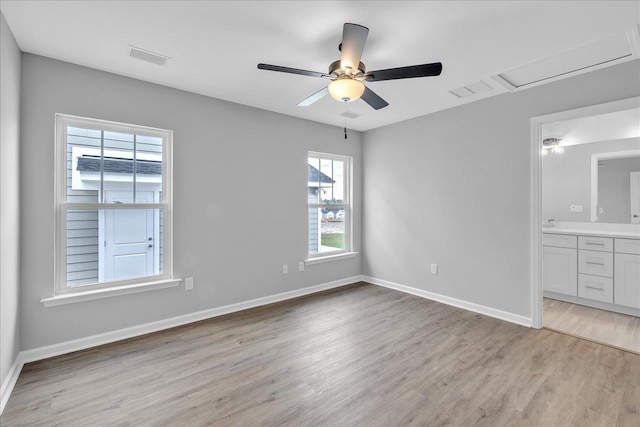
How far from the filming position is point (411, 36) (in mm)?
2236

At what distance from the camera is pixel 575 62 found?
2662mm

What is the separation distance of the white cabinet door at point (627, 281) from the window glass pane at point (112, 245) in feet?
17.4

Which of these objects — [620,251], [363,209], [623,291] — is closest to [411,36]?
[363,209]

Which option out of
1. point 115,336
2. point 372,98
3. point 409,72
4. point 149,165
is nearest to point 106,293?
point 115,336

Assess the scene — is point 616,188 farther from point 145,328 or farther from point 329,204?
point 145,328

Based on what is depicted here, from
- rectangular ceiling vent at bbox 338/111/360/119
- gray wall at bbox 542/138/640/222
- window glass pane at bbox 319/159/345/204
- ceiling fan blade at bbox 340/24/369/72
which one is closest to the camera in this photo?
ceiling fan blade at bbox 340/24/369/72

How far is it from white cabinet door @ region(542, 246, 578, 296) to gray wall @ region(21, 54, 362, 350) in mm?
2802

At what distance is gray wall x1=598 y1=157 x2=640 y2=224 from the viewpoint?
3898 mm

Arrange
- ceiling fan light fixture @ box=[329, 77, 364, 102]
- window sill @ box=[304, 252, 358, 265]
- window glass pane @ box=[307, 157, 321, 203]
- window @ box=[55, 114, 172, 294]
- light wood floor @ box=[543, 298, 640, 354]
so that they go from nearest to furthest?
ceiling fan light fixture @ box=[329, 77, 364, 102], window @ box=[55, 114, 172, 294], light wood floor @ box=[543, 298, 640, 354], window sill @ box=[304, 252, 358, 265], window glass pane @ box=[307, 157, 321, 203]

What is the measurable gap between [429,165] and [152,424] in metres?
3.99

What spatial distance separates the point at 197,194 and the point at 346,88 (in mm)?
2127

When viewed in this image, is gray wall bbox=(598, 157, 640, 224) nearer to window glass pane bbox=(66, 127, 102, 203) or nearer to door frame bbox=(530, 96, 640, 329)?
door frame bbox=(530, 96, 640, 329)

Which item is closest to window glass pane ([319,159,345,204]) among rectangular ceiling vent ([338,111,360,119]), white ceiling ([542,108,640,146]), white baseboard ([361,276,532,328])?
rectangular ceiling vent ([338,111,360,119])

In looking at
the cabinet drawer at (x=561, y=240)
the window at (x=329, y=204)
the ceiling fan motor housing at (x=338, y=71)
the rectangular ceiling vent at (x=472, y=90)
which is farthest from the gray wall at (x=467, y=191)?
the ceiling fan motor housing at (x=338, y=71)
